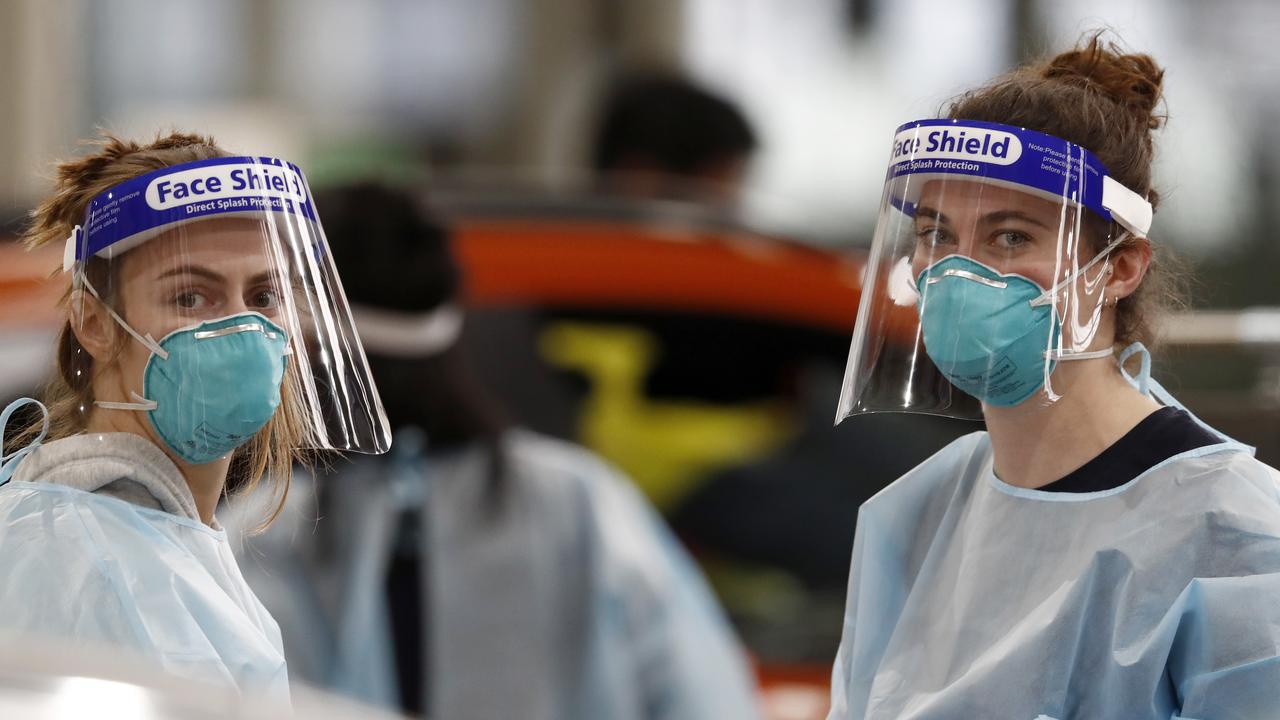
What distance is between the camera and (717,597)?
4367 millimetres

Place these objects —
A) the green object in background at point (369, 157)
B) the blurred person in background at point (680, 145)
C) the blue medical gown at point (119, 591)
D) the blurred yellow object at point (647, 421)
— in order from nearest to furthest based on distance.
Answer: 1. the blue medical gown at point (119, 591)
2. the blurred yellow object at point (647, 421)
3. the blurred person in background at point (680, 145)
4. the green object in background at point (369, 157)

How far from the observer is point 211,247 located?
56.3 inches

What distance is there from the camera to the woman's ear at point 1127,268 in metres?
1.49

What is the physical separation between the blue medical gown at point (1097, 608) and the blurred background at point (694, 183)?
193 millimetres

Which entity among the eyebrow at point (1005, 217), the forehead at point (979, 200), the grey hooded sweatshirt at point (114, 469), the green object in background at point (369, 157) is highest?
the forehead at point (979, 200)

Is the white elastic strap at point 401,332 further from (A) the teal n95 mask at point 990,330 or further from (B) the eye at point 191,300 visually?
(A) the teal n95 mask at point 990,330

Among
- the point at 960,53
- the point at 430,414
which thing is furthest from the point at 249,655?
the point at 960,53

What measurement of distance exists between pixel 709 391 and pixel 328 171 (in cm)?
548

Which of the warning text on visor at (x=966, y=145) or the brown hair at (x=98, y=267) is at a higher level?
the warning text on visor at (x=966, y=145)

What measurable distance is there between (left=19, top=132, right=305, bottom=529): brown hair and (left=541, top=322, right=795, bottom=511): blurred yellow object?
110 inches

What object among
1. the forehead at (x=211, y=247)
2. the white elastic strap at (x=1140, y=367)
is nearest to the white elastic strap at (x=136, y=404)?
the forehead at (x=211, y=247)

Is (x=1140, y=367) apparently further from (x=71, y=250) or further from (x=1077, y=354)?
(x=71, y=250)

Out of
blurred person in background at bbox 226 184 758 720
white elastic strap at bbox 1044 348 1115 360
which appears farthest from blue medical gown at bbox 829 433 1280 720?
blurred person in background at bbox 226 184 758 720

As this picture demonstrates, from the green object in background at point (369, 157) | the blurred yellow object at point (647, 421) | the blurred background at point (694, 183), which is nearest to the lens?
the blurred background at point (694, 183)
